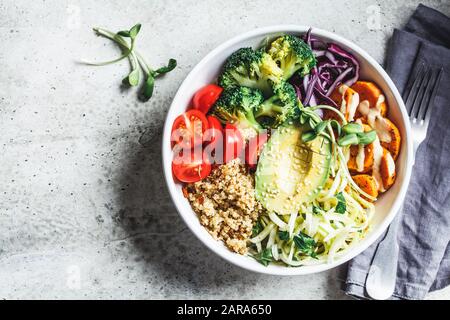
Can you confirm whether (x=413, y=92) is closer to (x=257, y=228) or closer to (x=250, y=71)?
(x=250, y=71)

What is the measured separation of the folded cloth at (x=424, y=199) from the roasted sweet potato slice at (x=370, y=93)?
24 centimetres

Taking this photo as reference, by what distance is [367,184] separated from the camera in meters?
2.71

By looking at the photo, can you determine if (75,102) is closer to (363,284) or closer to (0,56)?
(0,56)

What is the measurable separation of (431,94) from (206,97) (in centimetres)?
112

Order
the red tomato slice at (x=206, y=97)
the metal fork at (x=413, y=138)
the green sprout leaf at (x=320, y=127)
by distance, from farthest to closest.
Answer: the metal fork at (x=413, y=138) → the red tomato slice at (x=206, y=97) → the green sprout leaf at (x=320, y=127)

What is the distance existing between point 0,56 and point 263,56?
134 centimetres

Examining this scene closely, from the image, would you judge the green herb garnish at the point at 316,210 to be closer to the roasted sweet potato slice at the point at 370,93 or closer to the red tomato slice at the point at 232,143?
the red tomato slice at the point at 232,143

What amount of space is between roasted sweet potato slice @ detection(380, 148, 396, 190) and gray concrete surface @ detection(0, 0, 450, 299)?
969 mm

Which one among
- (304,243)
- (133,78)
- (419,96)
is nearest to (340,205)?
(304,243)

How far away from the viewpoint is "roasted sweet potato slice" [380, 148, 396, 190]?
8.76ft

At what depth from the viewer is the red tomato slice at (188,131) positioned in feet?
8.54

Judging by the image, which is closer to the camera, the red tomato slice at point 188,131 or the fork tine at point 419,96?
the red tomato slice at point 188,131

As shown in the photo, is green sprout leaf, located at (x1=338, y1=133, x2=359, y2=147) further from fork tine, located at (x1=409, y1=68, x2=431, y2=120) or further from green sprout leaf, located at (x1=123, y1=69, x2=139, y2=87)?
green sprout leaf, located at (x1=123, y1=69, x2=139, y2=87)

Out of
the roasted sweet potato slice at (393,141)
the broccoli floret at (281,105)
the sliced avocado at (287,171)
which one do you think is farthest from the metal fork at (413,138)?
the broccoli floret at (281,105)
